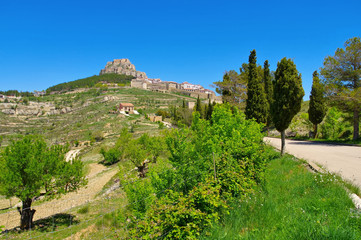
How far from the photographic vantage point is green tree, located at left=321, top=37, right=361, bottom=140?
52.3 feet

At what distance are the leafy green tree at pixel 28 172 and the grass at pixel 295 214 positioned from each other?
38.2 feet

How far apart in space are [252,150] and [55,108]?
105 metres

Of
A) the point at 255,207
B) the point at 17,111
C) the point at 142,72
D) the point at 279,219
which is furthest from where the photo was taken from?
the point at 142,72

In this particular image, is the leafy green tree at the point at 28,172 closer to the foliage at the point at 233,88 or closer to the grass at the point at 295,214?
the grass at the point at 295,214

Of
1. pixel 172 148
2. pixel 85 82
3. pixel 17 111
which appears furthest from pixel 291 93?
pixel 85 82

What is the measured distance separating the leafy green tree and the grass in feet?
38.2

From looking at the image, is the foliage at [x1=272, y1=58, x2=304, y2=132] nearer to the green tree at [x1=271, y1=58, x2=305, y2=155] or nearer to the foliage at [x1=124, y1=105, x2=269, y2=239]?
the green tree at [x1=271, y1=58, x2=305, y2=155]

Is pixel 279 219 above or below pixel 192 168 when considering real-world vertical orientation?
below

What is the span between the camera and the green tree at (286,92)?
934 cm

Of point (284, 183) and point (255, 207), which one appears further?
point (284, 183)

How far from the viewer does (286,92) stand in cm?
945

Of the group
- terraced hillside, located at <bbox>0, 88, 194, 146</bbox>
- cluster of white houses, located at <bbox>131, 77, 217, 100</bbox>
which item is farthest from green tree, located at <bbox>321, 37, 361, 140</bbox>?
cluster of white houses, located at <bbox>131, 77, 217, 100</bbox>

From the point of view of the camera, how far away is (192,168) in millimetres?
5082

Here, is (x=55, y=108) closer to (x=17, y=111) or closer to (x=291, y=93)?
(x=17, y=111)
